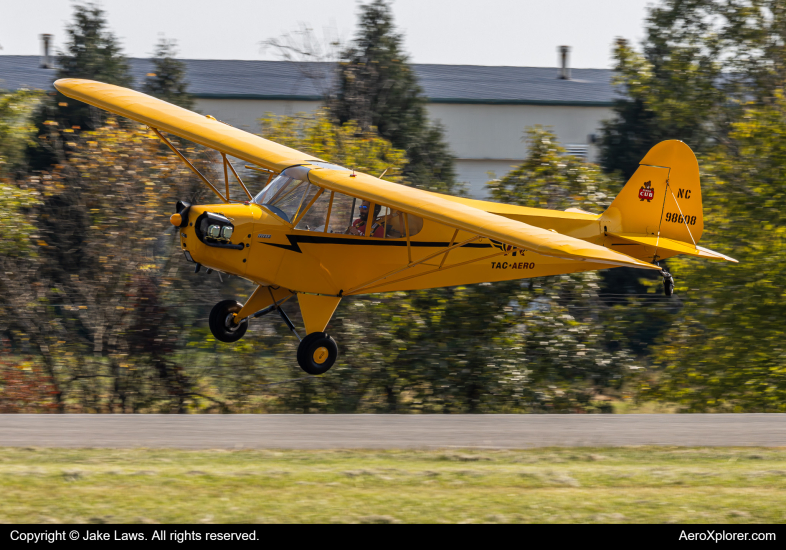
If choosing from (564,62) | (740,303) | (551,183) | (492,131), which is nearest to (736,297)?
(740,303)

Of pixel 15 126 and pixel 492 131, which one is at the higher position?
pixel 15 126

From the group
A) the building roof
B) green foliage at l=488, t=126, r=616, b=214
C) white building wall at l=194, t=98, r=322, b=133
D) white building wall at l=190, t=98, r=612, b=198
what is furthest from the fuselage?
white building wall at l=190, t=98, r=612, b=198

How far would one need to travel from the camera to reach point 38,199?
16.0m

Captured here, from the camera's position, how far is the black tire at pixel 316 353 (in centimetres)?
1069

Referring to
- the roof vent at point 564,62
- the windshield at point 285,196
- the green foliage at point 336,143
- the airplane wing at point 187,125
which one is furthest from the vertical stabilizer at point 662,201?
the roof vent at point 564,62

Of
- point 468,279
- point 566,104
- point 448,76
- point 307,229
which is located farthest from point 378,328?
point 448,76

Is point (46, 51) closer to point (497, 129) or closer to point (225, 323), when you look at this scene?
point (497, 129)

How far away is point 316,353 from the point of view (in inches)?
424

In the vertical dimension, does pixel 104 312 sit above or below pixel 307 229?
below

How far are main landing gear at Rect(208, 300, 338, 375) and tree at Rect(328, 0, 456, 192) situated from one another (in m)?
9.96

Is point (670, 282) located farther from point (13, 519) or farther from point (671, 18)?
point (671, 18)

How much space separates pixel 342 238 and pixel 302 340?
4.57 ft
